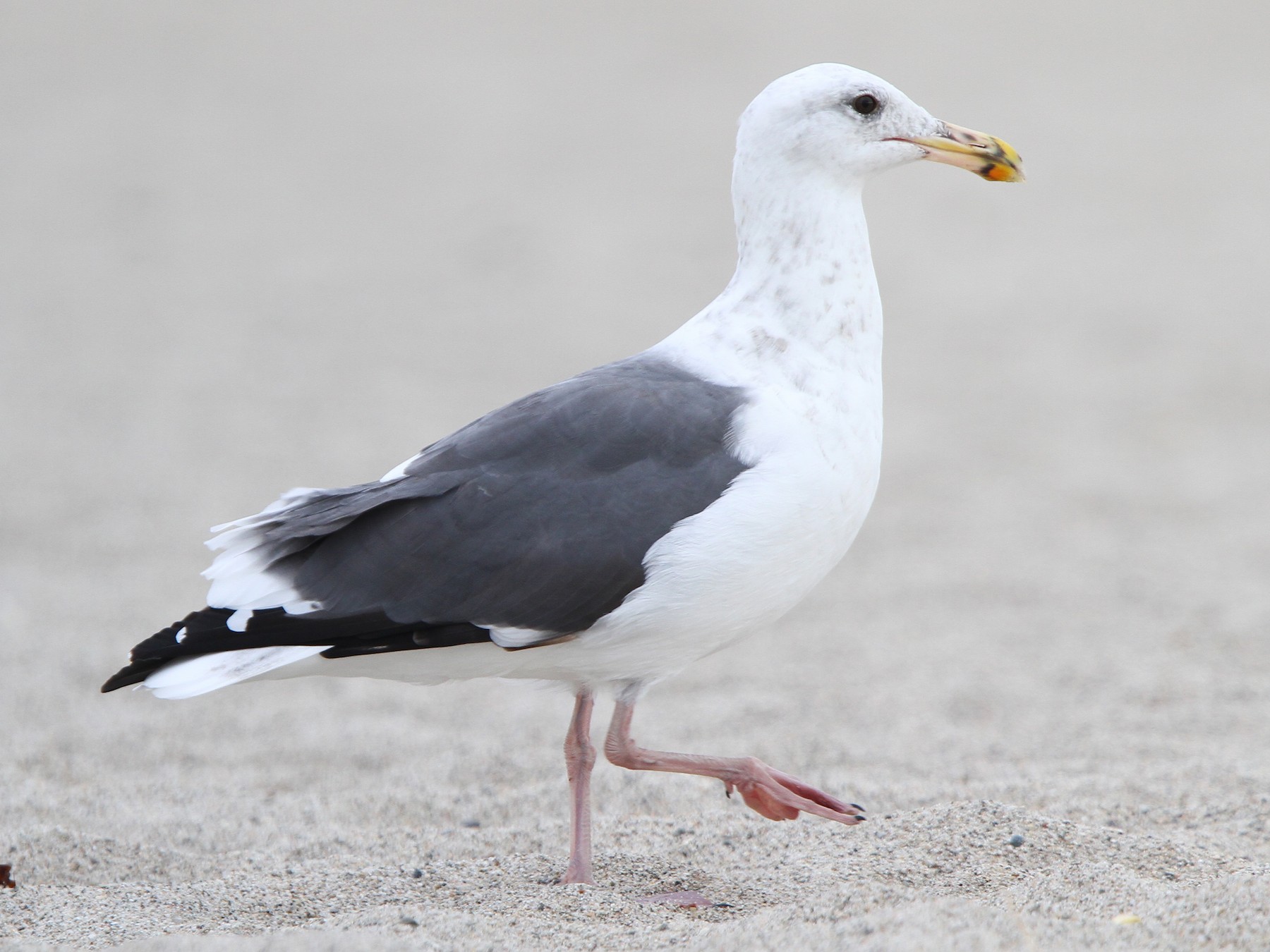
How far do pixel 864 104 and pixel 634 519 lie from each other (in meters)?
1.21

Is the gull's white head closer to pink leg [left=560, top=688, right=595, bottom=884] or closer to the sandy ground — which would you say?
pink leg [left=560, top=688, right=595, bottom=884]

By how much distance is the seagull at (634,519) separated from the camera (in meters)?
3.24

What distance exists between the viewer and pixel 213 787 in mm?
4598

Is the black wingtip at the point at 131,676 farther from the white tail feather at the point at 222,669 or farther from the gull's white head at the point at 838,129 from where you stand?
the gull's white head at the point at 838,129

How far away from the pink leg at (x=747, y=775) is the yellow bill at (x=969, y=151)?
1551 millimetres

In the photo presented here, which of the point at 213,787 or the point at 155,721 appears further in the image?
the point at 155,721

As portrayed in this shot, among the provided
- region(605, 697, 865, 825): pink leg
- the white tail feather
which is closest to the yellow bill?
region(605, 697, 865, 825): pink leg

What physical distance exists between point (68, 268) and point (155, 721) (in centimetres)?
697

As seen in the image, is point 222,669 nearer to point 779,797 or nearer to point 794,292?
point 779,797

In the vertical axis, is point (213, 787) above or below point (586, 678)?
below

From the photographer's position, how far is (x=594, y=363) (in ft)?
32.3

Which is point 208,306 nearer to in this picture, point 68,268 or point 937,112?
point 68,268

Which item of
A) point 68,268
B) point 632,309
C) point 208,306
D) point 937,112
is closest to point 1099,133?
point 937,112

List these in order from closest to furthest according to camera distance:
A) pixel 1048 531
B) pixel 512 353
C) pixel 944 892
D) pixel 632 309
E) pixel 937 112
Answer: pixel 944 892 → pixel 1048 531 → pixel 512 353 → pixel 632 309 → pixel 937 112
